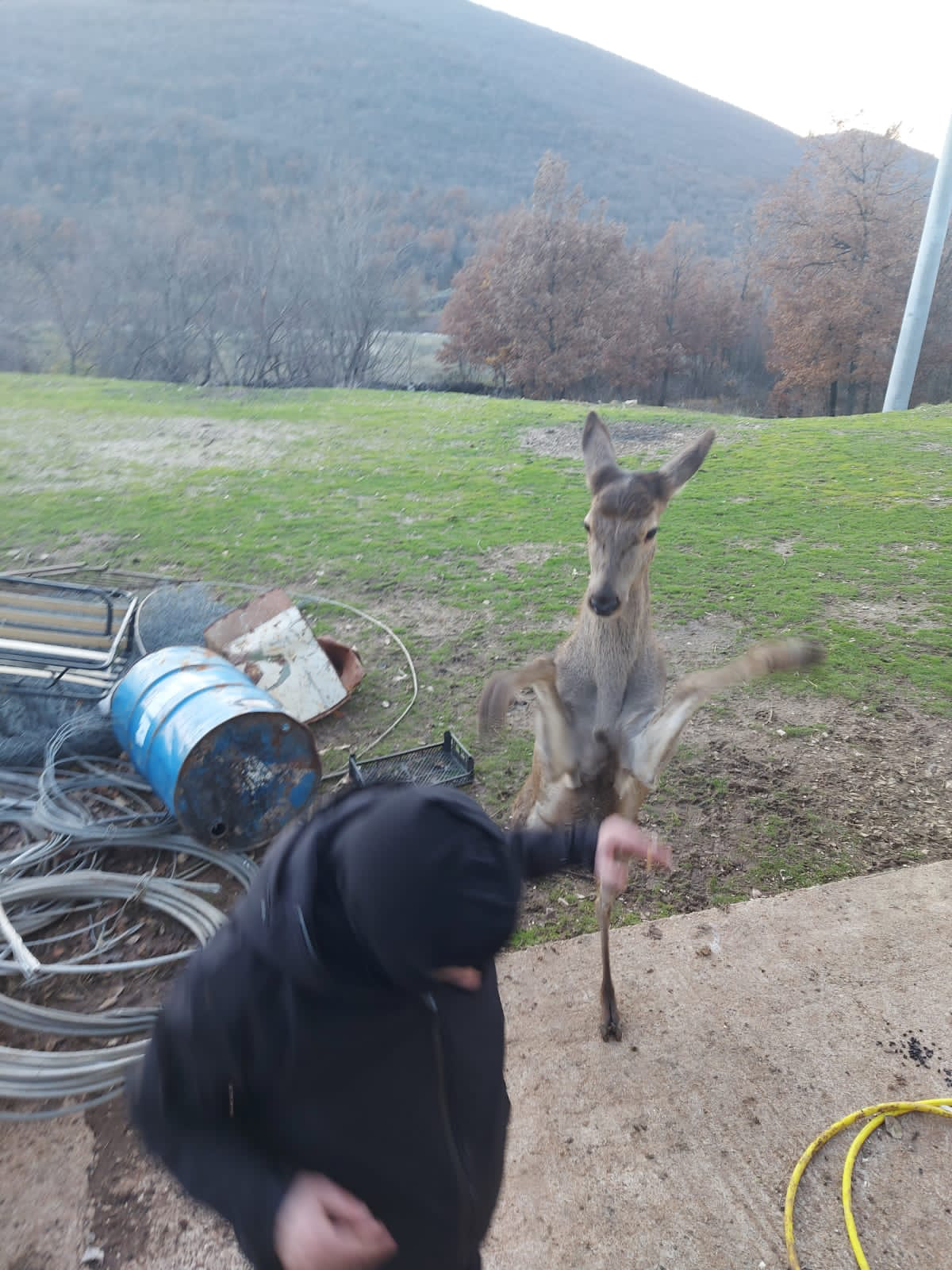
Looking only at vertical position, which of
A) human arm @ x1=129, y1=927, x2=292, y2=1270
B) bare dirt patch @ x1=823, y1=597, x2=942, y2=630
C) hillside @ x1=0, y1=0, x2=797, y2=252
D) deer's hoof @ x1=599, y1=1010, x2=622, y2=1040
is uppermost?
hillside @ x1=0, y1=0, x2=797, y2=252

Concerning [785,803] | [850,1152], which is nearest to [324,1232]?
[850,1152]

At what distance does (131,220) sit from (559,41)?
325ft

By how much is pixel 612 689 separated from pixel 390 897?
256 cm

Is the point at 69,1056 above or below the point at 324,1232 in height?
below

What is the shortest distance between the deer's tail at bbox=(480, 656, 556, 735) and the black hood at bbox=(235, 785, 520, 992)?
183cm

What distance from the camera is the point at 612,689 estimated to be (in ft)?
12.1

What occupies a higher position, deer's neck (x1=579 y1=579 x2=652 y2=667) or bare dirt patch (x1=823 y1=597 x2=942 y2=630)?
deer's neck (x1=579 y1=579 x2=652 y2=667)

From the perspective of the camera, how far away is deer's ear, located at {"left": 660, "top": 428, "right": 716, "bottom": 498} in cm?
396

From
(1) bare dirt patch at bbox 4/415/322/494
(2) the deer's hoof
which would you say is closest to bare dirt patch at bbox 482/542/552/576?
(1) bare dirt patch at bbox 4/415/322/494

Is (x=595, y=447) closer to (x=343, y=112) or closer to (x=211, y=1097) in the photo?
(x=211, y=1097)

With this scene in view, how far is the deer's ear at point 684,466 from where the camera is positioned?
396cm

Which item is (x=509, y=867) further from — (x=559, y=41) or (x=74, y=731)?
(x=559, y=41)

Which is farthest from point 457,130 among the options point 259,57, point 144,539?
point 144,539

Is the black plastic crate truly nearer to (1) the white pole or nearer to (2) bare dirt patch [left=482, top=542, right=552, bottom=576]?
(2) bare dirt patch [left=482, top=542, right=552, bottom=576]
